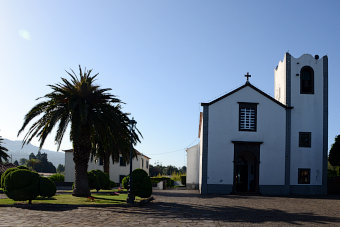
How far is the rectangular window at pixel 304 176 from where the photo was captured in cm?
3144

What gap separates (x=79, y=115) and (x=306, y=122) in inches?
804

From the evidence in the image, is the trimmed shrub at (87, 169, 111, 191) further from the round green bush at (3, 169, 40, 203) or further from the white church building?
the round green bush at (3, 169, 40, 203)

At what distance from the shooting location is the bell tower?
31.3 meters

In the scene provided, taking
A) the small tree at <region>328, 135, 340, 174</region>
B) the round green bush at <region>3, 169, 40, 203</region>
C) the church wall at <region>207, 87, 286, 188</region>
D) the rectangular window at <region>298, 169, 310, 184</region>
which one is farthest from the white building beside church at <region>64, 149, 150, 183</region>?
the round green bush at <region>3, 169, 40, 203</region>

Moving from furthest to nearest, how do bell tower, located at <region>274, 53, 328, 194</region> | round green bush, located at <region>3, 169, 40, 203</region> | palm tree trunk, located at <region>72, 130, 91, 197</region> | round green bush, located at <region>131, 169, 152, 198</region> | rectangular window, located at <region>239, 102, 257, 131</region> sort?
bell tower, located at <region>274, 53, 328, 194</region> < rectangular window, located at <region>239, 102, 257, 131</region> < palm tree trunk, located at <region>72, 130, 91, 197</region> < round green bush, located at <region>131, 169, 152, 198</region> < round green bush, located at <region>3, 169, 40, 203</region>

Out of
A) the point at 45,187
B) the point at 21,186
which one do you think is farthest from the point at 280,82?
the point at 21,186

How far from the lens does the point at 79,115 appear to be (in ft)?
69.4

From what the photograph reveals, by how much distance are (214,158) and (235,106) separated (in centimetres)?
478

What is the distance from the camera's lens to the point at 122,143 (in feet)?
71.3

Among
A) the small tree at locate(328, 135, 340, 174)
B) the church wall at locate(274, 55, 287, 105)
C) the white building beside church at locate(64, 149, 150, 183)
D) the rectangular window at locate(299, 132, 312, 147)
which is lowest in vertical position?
the white building beside church at locate(64, 149, 150, 183)

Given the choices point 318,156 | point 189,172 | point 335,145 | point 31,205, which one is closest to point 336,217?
point 31,205

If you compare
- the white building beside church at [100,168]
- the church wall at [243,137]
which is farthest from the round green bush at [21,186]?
the white building beside church at [100,168]

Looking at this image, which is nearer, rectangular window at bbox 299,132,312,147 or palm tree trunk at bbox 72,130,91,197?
palm tree trunk at bbox 72,130,91,197

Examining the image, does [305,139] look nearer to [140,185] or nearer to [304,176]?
[304,176]
